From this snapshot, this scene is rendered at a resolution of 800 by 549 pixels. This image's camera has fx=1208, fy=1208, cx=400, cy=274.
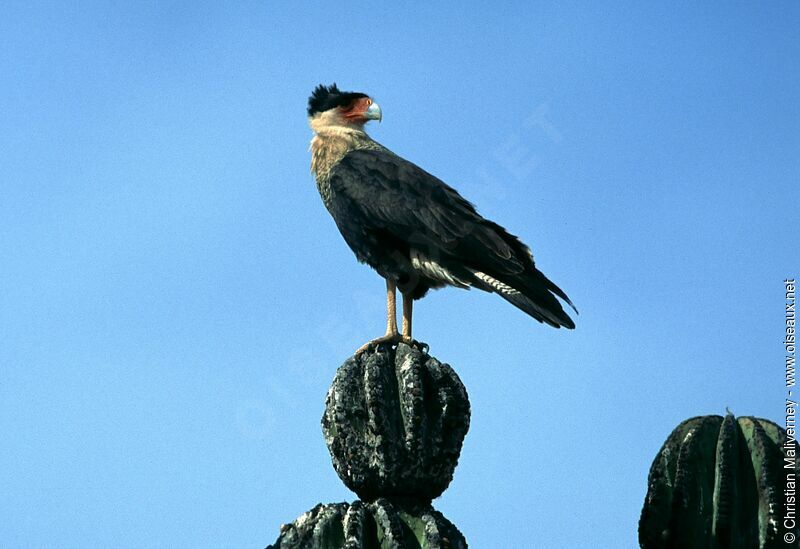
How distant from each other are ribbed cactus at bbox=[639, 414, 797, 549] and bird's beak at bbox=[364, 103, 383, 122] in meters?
5.58

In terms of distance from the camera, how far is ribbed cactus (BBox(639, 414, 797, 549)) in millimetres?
5453

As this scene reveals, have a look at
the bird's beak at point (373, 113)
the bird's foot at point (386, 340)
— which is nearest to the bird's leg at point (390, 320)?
the bird's foot at point (386, 340)

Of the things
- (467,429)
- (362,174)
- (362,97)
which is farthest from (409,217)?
(467,429)

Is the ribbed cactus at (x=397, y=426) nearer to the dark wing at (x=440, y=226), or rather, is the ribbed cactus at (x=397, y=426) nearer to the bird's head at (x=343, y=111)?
the dark wing at (x=440, y=226)

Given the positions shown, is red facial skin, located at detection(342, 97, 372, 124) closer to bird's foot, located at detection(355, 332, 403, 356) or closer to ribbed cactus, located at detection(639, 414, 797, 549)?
bird's foot, located at detection(355, 332, 403, 356)

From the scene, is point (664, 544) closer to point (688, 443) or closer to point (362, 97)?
point (688, 443)

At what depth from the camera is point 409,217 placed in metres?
8.90

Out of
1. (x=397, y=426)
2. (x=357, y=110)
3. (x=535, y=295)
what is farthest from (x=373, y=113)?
(x=397, y=426)

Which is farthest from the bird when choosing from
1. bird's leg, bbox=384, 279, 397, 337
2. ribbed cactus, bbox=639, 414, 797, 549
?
ribbed cactus, bbox=639, 414, 797, 549

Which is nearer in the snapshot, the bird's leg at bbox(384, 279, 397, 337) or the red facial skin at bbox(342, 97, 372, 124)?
the bird's leg at bbox(384, 279, 397, 337)

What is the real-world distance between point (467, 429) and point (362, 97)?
5.38 metres

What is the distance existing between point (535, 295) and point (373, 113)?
329cm

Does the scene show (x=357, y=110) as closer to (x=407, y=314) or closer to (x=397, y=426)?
(x=407, y=314)

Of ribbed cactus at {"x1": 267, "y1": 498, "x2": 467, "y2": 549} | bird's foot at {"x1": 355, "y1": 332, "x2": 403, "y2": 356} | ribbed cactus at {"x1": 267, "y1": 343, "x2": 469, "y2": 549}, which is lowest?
ribbed cactus at {"x1": 267, "y1": 498, "x2": 467, "y2": 549}
